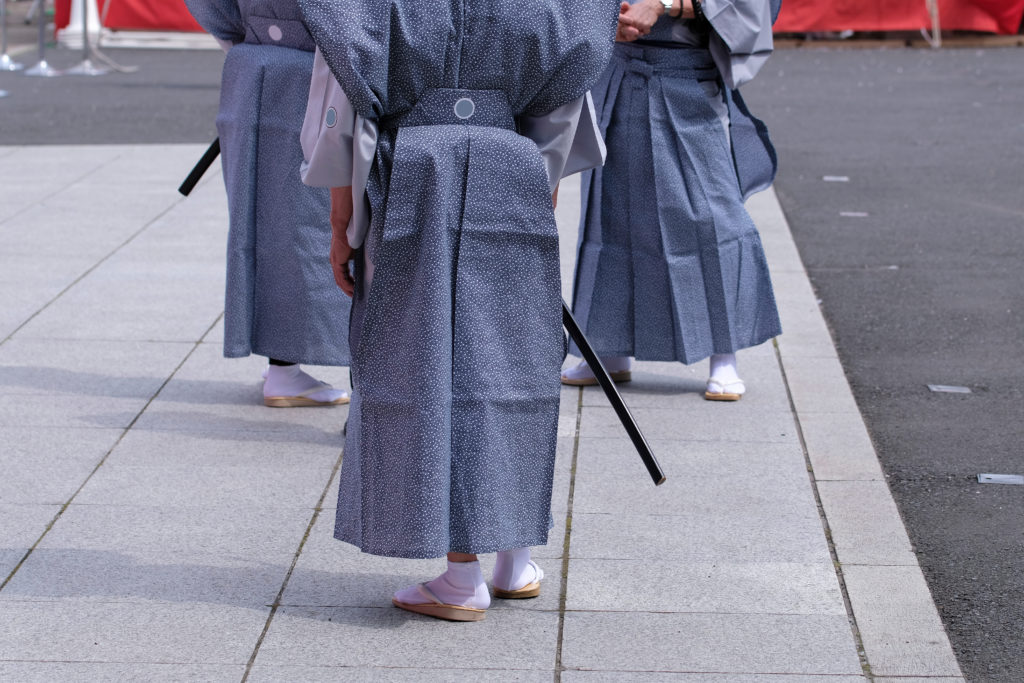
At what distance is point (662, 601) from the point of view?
10.9 feet

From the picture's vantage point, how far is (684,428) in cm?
460

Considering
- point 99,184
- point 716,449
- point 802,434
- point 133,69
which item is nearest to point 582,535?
point 716,449

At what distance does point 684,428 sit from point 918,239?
3590 mm

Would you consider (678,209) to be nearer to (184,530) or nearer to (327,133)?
(184,530)

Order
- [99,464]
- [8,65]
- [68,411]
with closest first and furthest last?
[99,464] < [68,411] < [8,65]

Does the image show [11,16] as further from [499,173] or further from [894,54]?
[499,173]

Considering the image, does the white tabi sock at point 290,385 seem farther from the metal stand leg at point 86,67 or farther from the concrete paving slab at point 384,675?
the metal stand leg at point 86,67

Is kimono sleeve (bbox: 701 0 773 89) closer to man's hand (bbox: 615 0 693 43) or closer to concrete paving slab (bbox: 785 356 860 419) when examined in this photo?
man's hand (bbox: 615 0 693 43)

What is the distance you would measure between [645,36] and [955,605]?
2.15 meters

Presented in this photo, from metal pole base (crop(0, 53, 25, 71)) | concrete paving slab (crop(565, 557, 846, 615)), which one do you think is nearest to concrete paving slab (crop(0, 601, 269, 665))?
concrete paving slab (crop(565, 557, 846, 615))

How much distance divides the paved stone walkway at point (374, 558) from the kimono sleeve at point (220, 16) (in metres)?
1.23

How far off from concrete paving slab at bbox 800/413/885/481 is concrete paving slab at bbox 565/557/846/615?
2.30ft

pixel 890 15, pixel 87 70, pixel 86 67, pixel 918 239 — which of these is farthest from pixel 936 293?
pixel 890 15

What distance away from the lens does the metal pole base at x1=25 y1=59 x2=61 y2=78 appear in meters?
15.3
